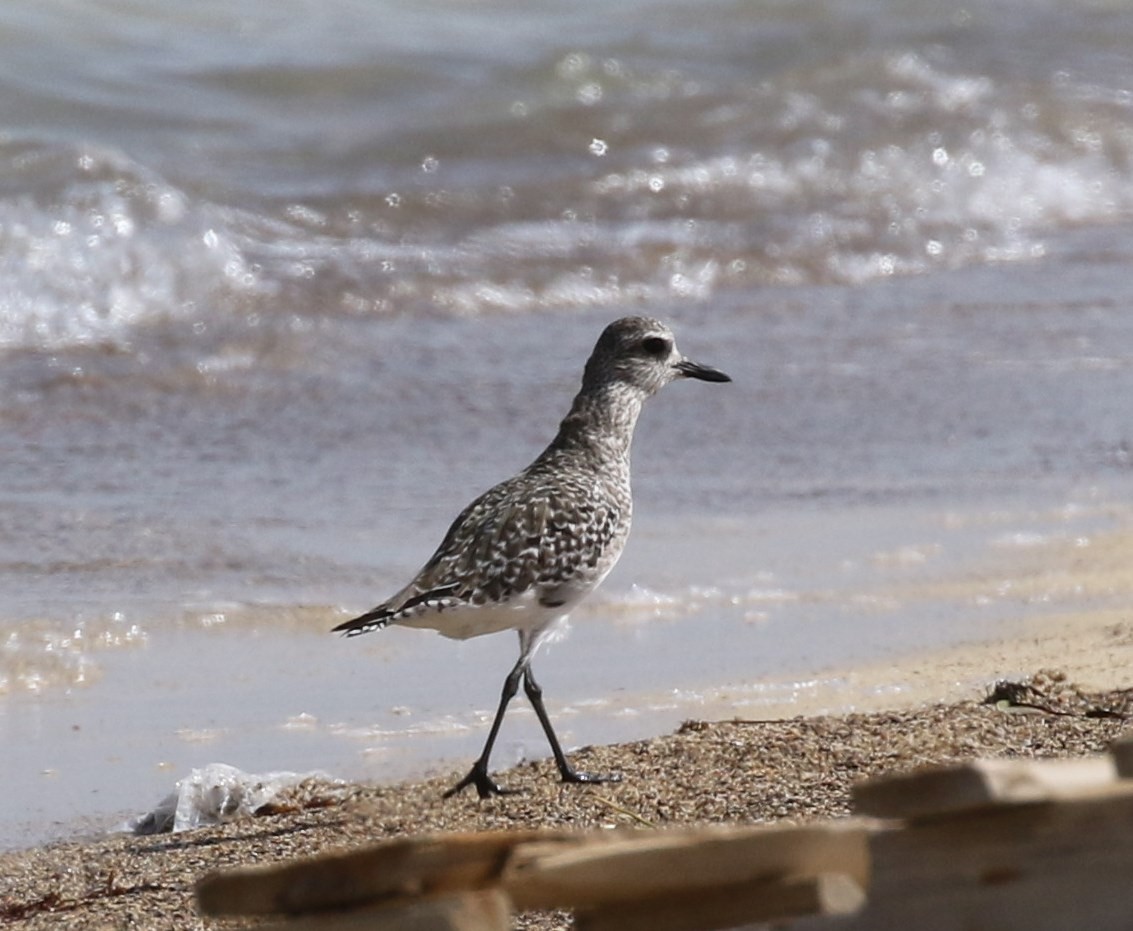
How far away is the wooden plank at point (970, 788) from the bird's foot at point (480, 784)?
3084mm

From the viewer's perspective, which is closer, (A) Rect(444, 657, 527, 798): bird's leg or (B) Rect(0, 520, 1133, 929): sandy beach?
(B) Rect(0, 520, 1133, 929): sandy beach

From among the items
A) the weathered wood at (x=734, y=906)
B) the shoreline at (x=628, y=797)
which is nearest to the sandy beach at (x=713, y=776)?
the shoreline at (x=628, y=797)

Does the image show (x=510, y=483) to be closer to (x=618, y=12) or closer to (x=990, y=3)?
(x=618, y=12)

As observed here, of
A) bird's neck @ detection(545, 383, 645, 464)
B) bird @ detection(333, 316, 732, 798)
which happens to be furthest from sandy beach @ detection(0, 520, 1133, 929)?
bird's neck @ detection(545, 383, 645, 464)

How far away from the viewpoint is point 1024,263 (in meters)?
11.8

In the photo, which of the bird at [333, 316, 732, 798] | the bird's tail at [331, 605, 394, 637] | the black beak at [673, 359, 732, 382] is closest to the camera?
the bird's tail at [331, 605, 394, 637]

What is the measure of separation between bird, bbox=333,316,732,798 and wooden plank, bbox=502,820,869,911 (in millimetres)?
2915

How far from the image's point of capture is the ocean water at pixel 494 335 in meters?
5.71

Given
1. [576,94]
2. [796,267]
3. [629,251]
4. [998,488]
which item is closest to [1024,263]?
[796,267]

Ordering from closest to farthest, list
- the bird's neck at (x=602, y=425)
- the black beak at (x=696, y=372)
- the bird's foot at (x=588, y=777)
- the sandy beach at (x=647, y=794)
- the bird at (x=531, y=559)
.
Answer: the sandy beach at (x=647, y=794), the bird's foot at (x=588, y=777), the bird at (x=531, y=559), the bird's neck at (x=602, y=425), the black beak at (x=696, y=372)

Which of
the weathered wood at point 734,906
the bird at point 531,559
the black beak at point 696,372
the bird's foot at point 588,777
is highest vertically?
the black beak at point 696,372

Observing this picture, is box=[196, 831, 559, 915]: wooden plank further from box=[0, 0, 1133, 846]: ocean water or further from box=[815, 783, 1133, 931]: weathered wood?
box=[0, 0, 1133, 846]: ocean water

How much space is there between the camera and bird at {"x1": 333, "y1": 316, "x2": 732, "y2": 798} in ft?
15.5

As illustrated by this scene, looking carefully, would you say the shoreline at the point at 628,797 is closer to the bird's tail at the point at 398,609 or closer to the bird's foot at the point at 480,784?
the bird's foot at the point at 480,784
